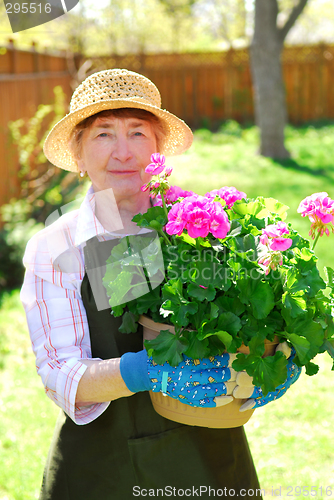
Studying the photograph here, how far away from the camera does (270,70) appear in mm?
10023

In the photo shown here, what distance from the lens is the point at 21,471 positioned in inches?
115

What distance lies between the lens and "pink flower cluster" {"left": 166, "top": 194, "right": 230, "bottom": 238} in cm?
124

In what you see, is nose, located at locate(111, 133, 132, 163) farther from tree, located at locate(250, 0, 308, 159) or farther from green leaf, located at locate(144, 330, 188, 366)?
tree, located at locate(250, 0, 308, 159)

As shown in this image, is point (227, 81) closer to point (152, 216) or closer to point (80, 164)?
point (80, 164)

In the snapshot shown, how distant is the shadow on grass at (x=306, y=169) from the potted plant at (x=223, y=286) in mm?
7481

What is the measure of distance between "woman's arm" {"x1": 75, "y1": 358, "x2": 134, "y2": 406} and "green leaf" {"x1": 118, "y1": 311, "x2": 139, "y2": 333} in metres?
0.09

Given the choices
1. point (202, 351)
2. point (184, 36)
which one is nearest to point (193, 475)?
point (202, 351)

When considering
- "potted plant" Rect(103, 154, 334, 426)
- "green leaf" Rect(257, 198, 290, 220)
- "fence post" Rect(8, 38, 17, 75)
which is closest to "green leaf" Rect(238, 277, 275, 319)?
"potted plant" Rect(103, 154, 334, 426)

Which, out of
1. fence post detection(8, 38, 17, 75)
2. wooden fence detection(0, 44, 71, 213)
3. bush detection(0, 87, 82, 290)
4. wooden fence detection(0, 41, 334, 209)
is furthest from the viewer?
wooden fence detection(0, 41, 334, 209)

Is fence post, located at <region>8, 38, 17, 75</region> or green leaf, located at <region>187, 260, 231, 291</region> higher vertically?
green leaf, located at <region>187, 260, 231, 291</region>

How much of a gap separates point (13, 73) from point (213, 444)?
20.8ft

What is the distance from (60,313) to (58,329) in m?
0.05

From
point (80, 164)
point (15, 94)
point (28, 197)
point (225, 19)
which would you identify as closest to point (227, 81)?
point (15, 94)

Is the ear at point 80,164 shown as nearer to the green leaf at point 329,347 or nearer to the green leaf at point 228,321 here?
the green leaf at point 228,321
